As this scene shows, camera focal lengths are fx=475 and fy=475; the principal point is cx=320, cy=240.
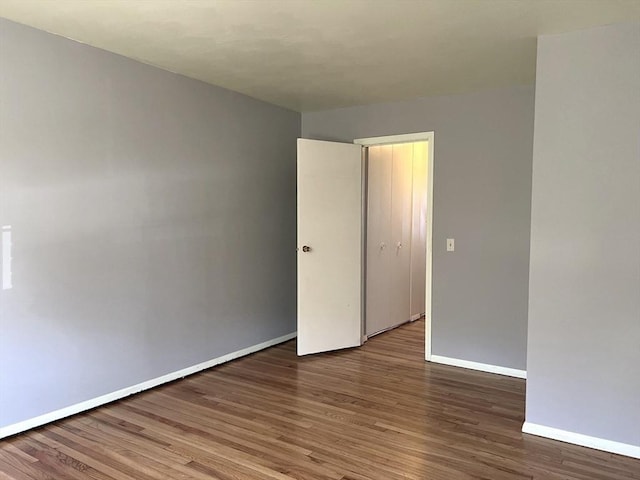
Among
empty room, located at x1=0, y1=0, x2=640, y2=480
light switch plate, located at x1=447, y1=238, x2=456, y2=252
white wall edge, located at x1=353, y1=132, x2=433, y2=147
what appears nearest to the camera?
empty room, located at x1=0, y1=0, x2=640, y2=480

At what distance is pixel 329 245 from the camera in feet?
14.7

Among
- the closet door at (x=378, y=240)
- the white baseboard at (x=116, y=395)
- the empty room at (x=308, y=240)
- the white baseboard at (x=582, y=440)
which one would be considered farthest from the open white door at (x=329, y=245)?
the white baseboard at (x=582, y=440)

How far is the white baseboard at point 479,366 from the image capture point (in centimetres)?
386

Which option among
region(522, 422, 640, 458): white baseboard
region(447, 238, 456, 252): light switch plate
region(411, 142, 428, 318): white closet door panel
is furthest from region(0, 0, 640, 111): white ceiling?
region(522, 422, 640, 458): white baseboard

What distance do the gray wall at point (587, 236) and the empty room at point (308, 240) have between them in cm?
1

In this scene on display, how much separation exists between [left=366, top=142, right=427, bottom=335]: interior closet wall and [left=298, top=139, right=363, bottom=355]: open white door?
1.02 ft

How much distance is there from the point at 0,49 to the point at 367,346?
12.2 feet

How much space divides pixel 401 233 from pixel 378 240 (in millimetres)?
541

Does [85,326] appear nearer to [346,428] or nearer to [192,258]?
[192,258]

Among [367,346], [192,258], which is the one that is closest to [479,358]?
[367,346]

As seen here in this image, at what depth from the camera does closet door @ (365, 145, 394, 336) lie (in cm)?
490

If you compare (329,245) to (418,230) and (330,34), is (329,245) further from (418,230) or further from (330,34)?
(330,34)

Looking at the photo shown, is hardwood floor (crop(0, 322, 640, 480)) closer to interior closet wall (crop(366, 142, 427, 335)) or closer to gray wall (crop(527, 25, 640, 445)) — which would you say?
gray wall (crop(527, 25, 640, 445))

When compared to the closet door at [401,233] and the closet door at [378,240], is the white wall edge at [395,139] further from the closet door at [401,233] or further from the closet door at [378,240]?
the closet door at [401,233]
